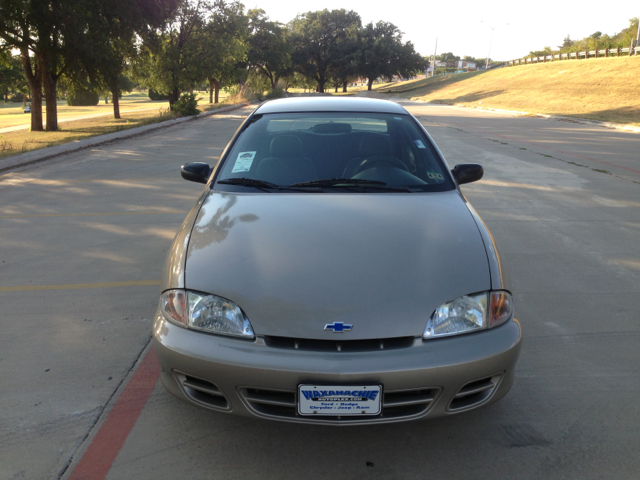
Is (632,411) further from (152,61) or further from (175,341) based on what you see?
(152,61)

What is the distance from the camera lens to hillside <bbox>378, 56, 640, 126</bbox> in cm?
2633

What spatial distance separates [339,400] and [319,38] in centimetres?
7621

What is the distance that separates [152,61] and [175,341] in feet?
99.7

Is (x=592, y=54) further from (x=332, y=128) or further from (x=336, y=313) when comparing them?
(x=336, y=313)

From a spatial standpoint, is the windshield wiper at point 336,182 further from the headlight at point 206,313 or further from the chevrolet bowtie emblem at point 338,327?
the chevrolet bowtie emblem at point 338,327

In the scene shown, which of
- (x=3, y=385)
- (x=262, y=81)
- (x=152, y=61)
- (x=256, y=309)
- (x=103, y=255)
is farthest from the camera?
(x=262, y=81)

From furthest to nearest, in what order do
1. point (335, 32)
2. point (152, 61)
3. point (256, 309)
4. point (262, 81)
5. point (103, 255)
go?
point (335, 32) < point (262, 81) < point (152, 61) < point (103, 255) < point (256, 309)

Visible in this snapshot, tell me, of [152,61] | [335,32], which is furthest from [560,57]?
[152,61]

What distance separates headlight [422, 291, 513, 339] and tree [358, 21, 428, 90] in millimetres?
71608

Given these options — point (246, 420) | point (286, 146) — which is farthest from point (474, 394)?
point (286, 146)

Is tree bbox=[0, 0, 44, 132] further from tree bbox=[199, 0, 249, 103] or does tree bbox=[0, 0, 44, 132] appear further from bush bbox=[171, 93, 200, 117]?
tree bbox=[199, 0, 249, 103]

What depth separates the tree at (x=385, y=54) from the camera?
228ft

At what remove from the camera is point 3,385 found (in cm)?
283

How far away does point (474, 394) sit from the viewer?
7.17 ft
